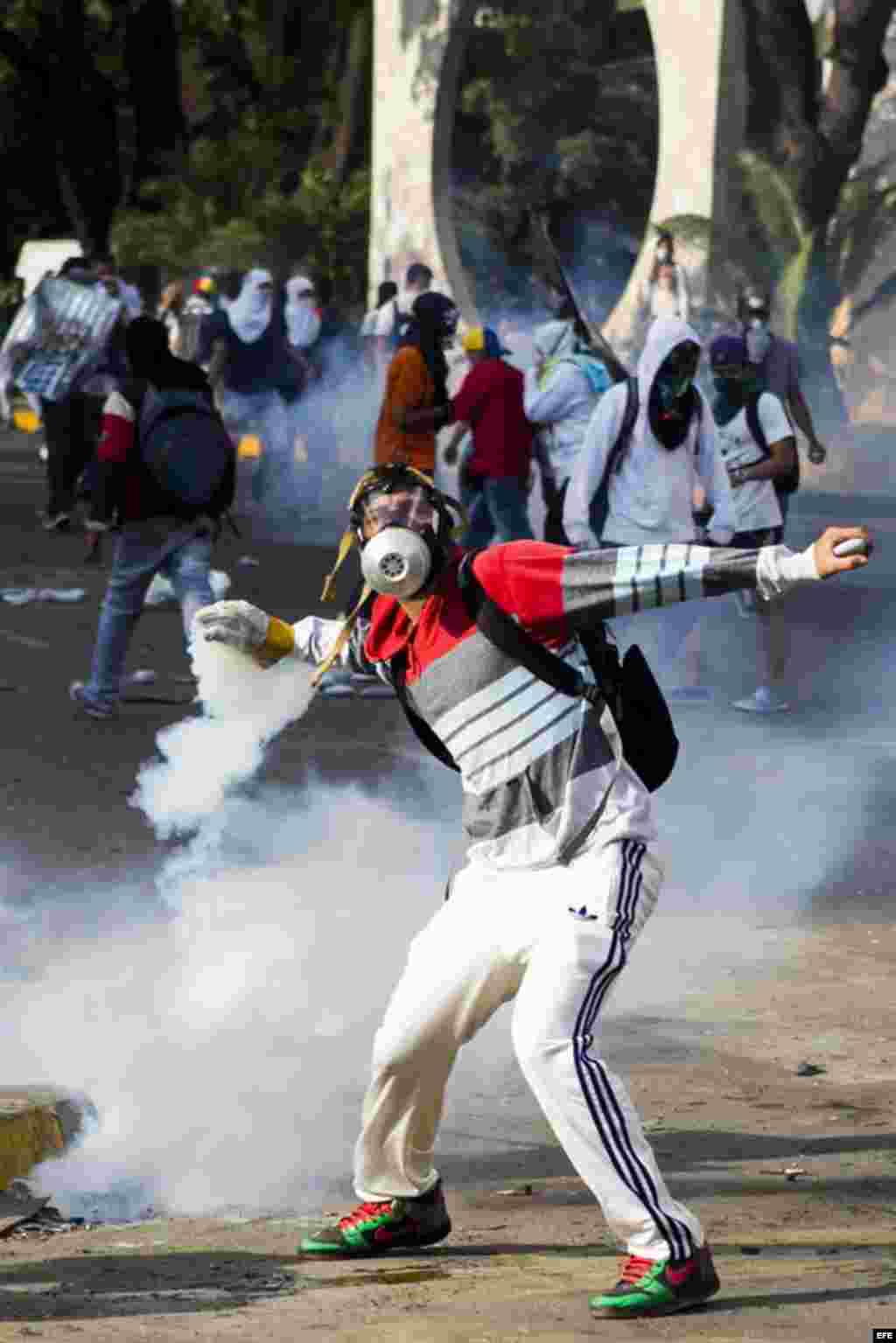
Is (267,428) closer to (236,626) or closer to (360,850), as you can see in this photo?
(360,850)

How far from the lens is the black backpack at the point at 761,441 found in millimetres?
13094

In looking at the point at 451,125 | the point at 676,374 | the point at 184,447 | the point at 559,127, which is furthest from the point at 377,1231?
the point at 559,127

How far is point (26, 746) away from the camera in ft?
39.3

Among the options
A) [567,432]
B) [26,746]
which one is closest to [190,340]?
[567,432]

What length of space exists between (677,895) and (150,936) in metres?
1.78

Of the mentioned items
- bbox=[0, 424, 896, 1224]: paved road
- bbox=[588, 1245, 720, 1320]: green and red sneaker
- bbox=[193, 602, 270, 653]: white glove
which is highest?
bbox=[193, 602, 270, 653]: white glove

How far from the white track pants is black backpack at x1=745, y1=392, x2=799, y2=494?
763 cm

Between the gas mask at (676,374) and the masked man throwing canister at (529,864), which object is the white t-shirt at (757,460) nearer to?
the gas mask at (676,374)

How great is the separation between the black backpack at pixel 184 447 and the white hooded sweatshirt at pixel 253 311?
9303 millimetres

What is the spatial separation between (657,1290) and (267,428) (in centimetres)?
1758

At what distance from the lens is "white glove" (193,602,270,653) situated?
5914 mm

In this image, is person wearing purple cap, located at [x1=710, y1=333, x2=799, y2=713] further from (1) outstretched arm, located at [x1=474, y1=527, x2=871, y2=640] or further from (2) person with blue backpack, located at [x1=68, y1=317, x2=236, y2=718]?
(1) outstretched arm, located at [x1=474, y1=527, x2=871, y2=640]

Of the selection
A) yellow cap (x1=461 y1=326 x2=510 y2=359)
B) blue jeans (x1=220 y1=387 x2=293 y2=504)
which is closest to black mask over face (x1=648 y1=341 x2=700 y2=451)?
yellow cap (x1=461 y1=326 x2=510 y2=359)

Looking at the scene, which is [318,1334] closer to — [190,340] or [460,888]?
[460,888]
